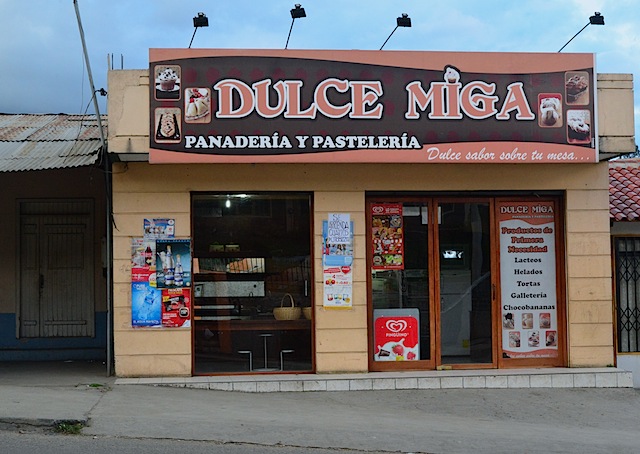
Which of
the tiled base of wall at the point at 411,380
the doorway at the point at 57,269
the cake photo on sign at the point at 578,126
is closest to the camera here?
the tiled base of wall at the point at 411,380

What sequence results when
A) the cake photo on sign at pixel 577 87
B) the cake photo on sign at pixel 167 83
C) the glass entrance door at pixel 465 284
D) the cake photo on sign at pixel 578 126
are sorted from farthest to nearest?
the glass entrance door at pixel 465 284 < the cake photo on sign at pixel 577 87 < the cake photo on sign at pixel 578 126 < the cake photo on sign at pixel 167 83

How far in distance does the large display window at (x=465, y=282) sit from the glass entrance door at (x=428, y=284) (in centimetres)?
1

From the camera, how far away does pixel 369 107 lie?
9656 mm

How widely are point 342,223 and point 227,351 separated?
2274 mm

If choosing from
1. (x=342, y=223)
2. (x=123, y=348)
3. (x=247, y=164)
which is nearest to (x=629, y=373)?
(x=342, y=223)

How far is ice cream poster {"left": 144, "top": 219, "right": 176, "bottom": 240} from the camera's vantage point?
9930 millimetres

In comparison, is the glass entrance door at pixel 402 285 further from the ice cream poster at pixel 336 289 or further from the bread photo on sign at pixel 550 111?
the bread photo on sign at pixel 550 111

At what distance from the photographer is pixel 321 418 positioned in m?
8.38

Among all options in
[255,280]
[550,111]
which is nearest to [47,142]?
[255,280]

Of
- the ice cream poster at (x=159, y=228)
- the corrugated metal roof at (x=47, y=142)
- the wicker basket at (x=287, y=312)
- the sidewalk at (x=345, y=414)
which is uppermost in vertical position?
the corrugated metal roof at (x=47, y=142)

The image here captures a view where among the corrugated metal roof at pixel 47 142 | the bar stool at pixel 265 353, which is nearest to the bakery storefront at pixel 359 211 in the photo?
the bar stool at pixel 265 353

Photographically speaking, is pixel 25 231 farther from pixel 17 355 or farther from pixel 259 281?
pixel 259 281

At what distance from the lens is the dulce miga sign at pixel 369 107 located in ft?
31.1

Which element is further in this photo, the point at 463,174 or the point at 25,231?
the point at 25,231
